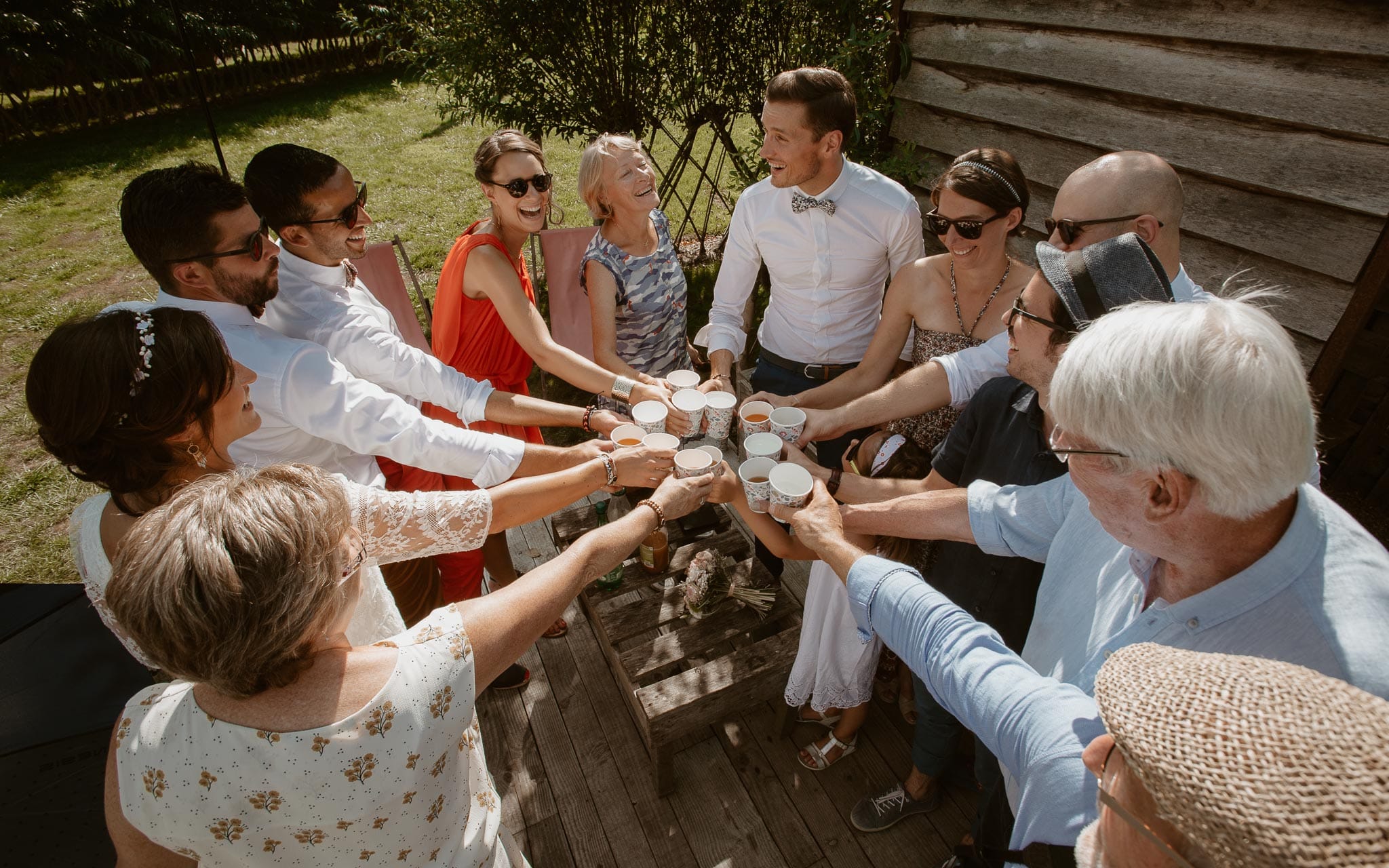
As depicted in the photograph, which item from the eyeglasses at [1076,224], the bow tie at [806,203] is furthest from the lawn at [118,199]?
the eyeglasses at [1076,224]

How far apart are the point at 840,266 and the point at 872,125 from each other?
2145mm

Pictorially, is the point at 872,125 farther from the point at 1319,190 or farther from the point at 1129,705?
the point at 1129,705

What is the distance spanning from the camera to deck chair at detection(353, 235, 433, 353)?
4.88 m

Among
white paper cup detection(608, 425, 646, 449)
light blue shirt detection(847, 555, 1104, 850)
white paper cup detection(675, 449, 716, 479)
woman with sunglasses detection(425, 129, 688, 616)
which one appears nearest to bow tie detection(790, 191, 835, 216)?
woman with sunglasses detection(425, 129, 688, 616)

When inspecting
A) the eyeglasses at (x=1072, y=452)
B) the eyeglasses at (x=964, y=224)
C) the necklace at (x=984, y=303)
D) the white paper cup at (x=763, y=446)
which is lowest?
the white paper cup at (x=763, y=446)

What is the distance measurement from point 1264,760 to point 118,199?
1444 centimetres

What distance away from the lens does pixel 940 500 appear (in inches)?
93.4

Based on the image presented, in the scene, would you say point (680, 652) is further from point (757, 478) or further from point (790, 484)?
point (790, 484)

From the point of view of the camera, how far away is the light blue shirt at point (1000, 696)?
4.32 feet

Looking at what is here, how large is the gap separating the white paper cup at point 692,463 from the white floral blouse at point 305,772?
136cm

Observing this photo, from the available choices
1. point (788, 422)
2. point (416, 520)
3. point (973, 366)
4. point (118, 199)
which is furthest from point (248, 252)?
point (118, 199)

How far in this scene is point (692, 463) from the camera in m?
2.74

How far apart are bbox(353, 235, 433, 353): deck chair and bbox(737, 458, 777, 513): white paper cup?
3178 mm

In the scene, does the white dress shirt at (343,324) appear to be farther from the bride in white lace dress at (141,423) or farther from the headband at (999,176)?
the headband at (999,176)
